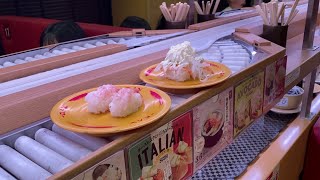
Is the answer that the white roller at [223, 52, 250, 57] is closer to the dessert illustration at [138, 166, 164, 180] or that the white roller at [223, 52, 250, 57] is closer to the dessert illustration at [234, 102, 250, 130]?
the dessert illustration at [234, 102, 250, 130]

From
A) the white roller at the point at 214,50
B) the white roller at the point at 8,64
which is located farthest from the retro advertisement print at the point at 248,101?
the white roller at the point at 8,64

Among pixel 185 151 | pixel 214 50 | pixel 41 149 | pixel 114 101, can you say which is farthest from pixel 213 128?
pixel 214 50

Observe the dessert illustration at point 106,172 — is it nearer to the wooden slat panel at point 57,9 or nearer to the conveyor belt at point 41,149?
the conveyor belt at point 41,149

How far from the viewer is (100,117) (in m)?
0.75

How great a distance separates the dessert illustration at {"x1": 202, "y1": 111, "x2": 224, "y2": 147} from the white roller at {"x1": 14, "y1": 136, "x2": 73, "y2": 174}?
0.44 m

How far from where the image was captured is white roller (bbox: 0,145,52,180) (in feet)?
2.06

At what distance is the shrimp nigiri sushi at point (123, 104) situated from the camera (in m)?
0.74

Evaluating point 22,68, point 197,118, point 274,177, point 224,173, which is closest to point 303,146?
point 274,177

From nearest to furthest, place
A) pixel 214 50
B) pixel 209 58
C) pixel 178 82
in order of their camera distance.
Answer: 1. pixel 178 82
2. pixel 209 58
3. pixel 214 50

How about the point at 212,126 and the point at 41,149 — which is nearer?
the point at 41,149

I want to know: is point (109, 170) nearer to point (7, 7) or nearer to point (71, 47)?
point (71, 47)

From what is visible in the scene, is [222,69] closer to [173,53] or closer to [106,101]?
[173,53]

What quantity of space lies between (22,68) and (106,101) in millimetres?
559

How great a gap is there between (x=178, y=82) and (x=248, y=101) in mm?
354
